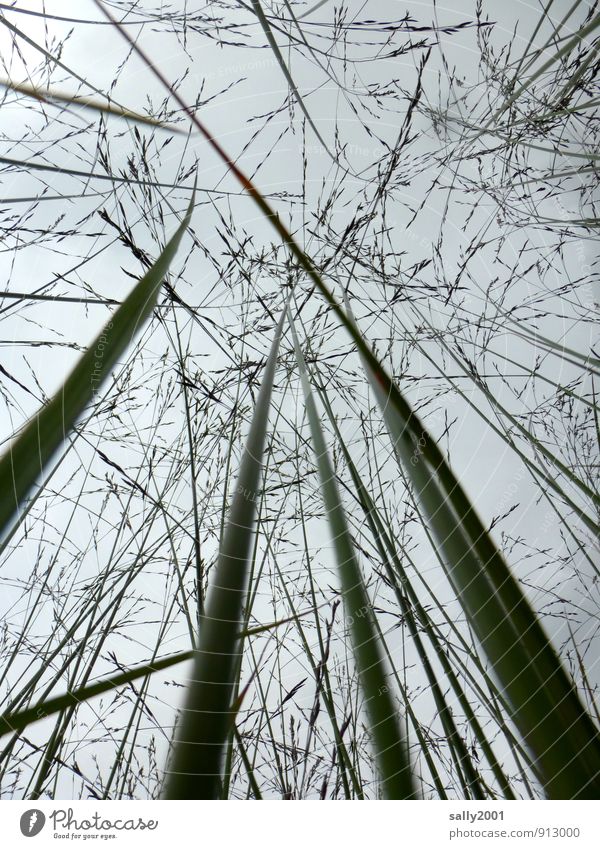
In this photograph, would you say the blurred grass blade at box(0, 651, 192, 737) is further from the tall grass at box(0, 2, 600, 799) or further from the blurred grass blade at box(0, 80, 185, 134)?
the blurred grass blade at box(0, 80, 185, 134)

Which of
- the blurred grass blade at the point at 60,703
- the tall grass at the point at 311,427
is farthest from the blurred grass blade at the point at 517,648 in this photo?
the blurred grass blade at the point at 60,703

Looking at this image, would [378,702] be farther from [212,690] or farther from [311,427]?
[311,427]

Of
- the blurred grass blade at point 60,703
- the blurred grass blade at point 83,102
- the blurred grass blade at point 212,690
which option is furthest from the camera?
the blurred grass blade at point 83,102

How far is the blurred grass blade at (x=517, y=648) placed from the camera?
0.19 m

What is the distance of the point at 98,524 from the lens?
0.51 meters

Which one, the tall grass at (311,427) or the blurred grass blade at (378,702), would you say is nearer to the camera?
the blurred grass blade at (378,702)

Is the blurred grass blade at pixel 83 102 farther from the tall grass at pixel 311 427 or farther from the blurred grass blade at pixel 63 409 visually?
the blurred grass blade at pixel 63 409

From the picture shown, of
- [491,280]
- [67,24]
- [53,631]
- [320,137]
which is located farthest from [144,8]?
[53,631]

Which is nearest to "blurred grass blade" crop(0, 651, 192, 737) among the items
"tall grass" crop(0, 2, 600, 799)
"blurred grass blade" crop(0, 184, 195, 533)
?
"tall grass" crop(0, 2, 600, 799)

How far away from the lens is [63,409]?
28cm

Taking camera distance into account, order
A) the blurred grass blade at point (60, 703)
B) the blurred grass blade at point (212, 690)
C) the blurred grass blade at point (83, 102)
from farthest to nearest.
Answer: the blurred grass blade at point (83, 102) < the blurred grass blade at point (60, 703) < the blurred grass blade at point (212, 690)

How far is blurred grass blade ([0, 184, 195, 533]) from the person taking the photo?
9.8 inches

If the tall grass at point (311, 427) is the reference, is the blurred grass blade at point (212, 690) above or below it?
below
